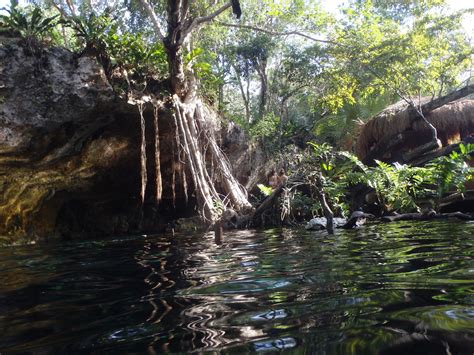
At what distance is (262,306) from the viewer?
5.69 ft

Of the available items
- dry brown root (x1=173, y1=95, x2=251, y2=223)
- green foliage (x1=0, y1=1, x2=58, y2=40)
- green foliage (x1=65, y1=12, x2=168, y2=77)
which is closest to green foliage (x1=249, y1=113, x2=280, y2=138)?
dry brown root (x1=173, y1=95, x2=251, y2=223)

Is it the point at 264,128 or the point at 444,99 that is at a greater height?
the point at 264,128

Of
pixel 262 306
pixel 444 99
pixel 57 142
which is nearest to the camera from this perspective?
pixel 262 306

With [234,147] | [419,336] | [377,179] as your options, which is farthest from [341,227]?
[234,147]

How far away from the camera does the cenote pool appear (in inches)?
50.6

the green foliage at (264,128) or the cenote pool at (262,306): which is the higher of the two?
the green foliage at (264,128)

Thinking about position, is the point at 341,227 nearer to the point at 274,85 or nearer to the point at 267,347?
the point at 267,347

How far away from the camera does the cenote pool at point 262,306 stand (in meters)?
1.29

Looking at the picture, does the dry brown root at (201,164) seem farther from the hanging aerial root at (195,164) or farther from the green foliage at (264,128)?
the green foliage at (264,128)

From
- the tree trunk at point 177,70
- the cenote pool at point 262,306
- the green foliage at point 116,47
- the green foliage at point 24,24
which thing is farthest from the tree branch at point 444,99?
the green foliage at point 24,24

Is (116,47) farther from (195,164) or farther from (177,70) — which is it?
(195,164)

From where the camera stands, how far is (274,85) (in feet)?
50.9

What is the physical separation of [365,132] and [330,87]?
5.82ft

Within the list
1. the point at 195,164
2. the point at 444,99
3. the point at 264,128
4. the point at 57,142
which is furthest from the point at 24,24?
the point at 444,99
